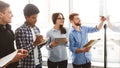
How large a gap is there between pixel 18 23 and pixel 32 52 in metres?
2.02

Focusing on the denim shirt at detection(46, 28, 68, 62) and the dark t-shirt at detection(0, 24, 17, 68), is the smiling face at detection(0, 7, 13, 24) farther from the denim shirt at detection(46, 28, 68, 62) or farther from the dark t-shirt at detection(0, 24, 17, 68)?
the denim shirt at detection(46, 28, 68, 62)

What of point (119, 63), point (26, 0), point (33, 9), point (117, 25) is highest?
point (26, 0)

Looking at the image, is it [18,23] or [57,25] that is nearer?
[57,25]

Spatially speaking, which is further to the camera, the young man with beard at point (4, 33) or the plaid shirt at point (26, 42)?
the plaid shirt at point (26, 42)

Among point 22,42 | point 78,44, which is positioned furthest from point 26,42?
point 78,44

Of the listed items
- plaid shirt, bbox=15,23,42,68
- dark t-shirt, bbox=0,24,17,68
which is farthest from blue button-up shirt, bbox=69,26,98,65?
dark t-shirt, bbox=0,24,17,68

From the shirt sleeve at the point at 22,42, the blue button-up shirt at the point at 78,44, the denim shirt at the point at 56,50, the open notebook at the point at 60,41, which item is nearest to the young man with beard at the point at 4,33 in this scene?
the shirt sleeve at the point at 22,42

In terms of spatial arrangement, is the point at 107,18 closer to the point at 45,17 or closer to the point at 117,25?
the point at 117,25

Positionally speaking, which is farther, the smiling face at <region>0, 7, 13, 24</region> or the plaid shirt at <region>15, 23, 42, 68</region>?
the plaid shirt at <region>15, 23, 42, 68</region>

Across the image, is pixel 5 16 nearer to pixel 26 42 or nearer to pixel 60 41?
pixel 26 42

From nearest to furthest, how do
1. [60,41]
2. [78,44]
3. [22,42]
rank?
[22,42]
[60,41]
[78,44]

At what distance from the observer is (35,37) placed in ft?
8.57

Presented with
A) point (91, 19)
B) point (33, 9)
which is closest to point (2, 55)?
point (33, 9)

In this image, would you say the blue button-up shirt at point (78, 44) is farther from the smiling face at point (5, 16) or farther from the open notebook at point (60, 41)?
the smiling face at point (5, 16)
